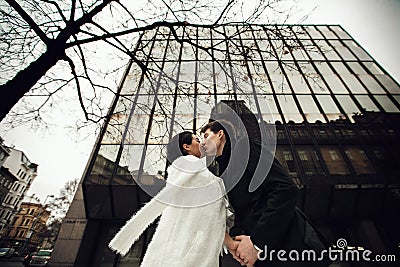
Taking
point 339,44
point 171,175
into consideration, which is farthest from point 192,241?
point 339,44

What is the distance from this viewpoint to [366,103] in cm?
895

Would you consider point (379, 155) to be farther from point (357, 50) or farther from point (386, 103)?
point (357, 50)

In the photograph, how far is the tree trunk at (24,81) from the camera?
3.22m

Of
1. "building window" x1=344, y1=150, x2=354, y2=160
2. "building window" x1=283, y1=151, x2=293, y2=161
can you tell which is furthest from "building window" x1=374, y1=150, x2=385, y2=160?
"building window" x1=283, y1=151, x2=293, y2=161

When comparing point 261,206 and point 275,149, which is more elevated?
point 275,149

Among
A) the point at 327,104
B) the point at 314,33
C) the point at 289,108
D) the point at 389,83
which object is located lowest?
the point at 289,108

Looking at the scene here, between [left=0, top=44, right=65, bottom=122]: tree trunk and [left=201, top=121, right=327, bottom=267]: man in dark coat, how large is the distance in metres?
3.52

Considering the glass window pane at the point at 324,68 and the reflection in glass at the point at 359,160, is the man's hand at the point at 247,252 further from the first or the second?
→ the glass window pane at the point at 324,68

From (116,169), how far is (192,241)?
636 cm

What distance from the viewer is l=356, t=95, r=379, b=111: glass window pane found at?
28.9 feet

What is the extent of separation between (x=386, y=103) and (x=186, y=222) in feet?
38.2

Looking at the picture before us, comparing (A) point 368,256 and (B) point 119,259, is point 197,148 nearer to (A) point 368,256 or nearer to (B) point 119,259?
(B) point 119,259

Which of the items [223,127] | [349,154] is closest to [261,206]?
[223,127]

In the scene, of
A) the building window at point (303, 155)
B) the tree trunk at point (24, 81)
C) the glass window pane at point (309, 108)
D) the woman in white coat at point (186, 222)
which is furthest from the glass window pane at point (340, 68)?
the tree trunk at point (24, 81)
